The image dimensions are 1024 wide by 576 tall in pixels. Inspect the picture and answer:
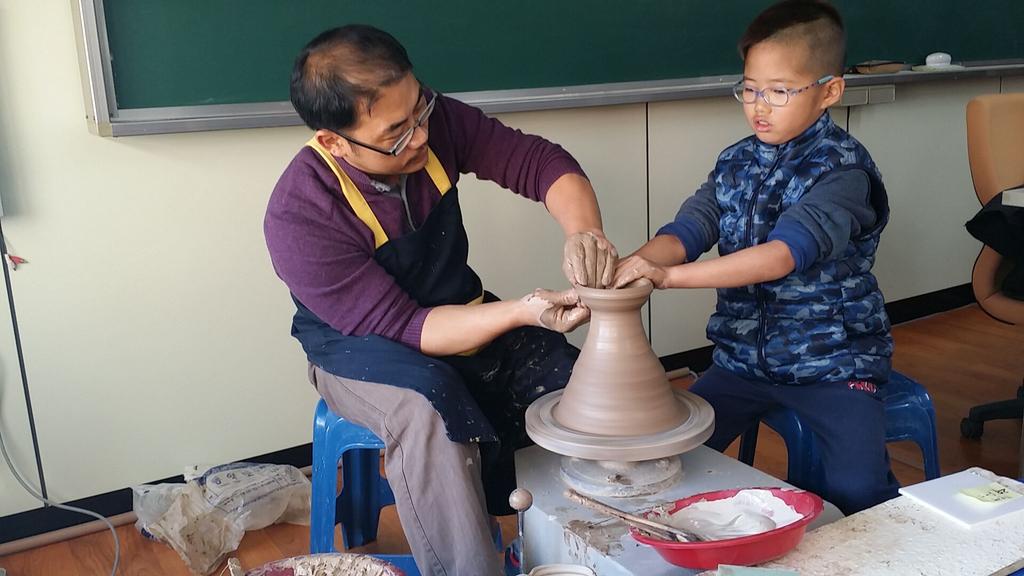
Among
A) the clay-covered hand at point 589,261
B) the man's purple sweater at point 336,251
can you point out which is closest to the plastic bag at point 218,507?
the man's purple sweater at point 336,251

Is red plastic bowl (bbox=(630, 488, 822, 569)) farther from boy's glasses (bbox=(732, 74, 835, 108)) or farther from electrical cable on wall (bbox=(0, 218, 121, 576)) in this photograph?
electrical cable on wall (bbox=(0, 218, 121, 576))

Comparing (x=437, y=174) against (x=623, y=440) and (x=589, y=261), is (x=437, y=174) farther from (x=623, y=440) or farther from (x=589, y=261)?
(x=623, y=440)

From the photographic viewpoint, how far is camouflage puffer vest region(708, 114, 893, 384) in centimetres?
180

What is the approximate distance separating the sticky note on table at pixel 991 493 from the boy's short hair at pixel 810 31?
84 cm

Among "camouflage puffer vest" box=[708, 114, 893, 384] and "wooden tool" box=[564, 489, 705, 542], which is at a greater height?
"camouflage puffer vest" box=[708, 114, 893, 384]

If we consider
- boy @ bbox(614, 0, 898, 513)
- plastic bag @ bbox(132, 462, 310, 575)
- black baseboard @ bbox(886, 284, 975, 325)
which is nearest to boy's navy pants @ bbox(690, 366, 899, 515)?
boy @ bbox(614, 0, 898, 513)

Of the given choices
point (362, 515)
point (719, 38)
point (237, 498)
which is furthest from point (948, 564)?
point (719, 38)

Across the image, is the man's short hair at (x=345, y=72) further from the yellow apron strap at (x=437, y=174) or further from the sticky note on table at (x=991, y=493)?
the sticky note on table at (x=991, y=493)

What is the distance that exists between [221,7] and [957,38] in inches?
130

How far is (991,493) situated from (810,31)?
921 mm

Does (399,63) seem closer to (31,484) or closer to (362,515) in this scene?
(362,515)

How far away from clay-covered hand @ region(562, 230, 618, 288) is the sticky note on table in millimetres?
640

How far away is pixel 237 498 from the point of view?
98.2 inches

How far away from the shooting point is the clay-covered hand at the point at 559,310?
1.60m
